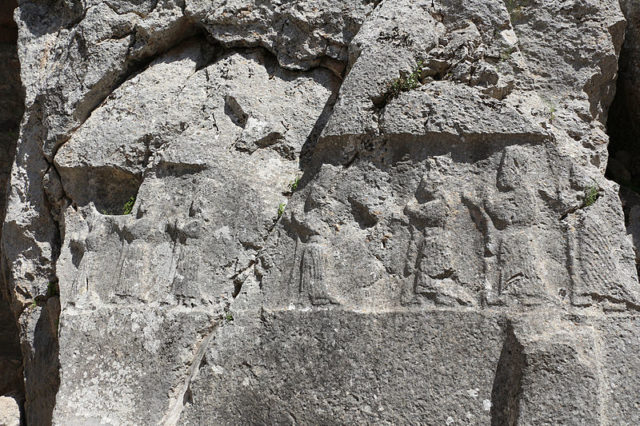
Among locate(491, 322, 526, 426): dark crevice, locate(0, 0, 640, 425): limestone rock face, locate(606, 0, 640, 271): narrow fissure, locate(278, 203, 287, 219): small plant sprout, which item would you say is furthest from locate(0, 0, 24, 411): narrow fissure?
locate(606, 0, 640, 271): narrow fissure

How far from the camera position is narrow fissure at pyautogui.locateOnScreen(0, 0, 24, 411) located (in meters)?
7.70

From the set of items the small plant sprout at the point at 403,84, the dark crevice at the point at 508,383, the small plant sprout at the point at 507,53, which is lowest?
the dark crevice at the point at 508,383

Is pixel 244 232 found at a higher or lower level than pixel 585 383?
higher

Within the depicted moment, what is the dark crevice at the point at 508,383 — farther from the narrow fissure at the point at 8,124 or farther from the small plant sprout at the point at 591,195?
the narrow fissure at the point at 8,124

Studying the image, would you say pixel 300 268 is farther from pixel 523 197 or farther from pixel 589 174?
pixel 589 174

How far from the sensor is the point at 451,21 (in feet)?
15.2

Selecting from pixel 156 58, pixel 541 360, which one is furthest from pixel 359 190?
pixel 156 58

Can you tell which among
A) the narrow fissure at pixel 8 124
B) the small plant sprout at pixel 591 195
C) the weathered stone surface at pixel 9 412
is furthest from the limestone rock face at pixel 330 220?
the narrow fissure at pixel 8 124

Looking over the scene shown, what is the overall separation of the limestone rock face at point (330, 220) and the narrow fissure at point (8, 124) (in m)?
2.40

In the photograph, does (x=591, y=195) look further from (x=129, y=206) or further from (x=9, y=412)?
(x=9, y=412)

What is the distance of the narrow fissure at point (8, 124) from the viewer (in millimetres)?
7699

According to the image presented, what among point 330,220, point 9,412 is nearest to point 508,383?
point 330,220

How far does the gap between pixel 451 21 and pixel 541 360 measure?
2.30 m

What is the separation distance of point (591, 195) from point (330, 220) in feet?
4.97
